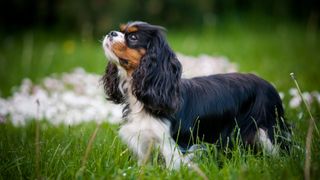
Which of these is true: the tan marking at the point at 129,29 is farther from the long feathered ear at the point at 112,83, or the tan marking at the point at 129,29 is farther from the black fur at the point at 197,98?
the long feathered ear at the point at 112,83

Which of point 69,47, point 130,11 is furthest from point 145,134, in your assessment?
point 130,11

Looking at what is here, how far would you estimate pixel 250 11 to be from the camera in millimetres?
12586

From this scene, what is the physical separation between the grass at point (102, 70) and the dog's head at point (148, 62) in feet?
1.27

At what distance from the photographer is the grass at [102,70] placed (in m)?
3.55

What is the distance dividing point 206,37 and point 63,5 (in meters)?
3.21

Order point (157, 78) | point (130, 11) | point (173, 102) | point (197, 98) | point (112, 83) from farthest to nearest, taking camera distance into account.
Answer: point (130, 11) < point (112, 83) < point (197, 98) < point (157, 78) < point (173, 102)

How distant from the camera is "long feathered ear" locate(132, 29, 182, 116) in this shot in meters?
3.95

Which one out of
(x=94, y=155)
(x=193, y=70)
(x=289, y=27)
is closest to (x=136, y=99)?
(x=94, y=155)

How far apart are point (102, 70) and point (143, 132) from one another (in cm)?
489

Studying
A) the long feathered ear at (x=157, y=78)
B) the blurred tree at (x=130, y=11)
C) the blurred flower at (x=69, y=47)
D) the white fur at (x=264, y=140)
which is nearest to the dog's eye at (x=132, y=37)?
the long feathered ear at (x=157, y=78)

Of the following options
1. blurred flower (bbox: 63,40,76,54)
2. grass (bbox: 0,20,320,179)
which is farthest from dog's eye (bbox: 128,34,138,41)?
blurred flower (bbox: 63,40,76,54)

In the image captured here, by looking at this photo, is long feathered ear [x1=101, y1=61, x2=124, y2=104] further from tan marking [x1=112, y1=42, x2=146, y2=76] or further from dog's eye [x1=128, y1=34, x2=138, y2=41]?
dog's eye [x1=128, y1=34, x2=138, y2=41]

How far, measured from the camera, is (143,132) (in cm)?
399

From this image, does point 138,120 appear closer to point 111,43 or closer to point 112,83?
point 112,83
